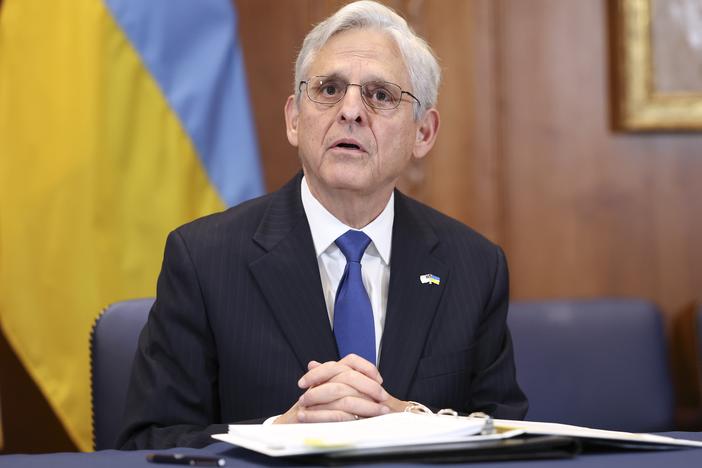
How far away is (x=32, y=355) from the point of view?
122 inches

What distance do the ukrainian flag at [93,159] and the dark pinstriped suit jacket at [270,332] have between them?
0.93 m

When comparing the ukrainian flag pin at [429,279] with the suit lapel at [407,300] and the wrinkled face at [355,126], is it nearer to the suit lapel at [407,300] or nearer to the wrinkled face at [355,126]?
the suit lapel at [407,300]

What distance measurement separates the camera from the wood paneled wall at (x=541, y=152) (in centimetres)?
382

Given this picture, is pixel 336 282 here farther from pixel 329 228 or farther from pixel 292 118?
pixel 292 118

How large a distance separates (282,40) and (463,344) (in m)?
1.97

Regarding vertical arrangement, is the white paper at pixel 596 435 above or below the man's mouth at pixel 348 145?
below

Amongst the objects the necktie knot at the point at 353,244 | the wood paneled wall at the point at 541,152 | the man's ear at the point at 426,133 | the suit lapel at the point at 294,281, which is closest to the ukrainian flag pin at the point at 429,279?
the necktie knot at the point at 353,244

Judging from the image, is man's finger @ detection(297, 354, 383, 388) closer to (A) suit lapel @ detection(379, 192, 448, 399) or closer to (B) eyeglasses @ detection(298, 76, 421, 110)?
(A) suit lapel @ detection(379, 192, 448, 399)

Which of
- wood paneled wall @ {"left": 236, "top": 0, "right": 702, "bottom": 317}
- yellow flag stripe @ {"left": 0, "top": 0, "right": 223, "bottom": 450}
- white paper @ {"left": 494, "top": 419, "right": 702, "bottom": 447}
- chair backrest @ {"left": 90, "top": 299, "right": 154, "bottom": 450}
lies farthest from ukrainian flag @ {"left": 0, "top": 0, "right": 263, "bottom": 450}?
white paper @ {"left": 494, "top": 419, "right": 702, "bottom": 447}

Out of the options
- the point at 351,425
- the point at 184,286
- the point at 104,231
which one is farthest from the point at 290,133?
the point at 351,425

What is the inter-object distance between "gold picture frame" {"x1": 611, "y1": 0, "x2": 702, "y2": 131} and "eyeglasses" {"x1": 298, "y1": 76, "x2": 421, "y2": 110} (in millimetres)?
1723

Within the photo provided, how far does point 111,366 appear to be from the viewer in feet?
7.47

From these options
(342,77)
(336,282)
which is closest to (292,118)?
(342,77)

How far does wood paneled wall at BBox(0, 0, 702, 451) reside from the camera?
3824 millimetres
